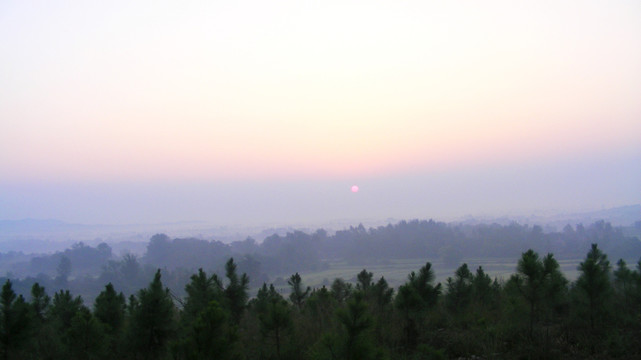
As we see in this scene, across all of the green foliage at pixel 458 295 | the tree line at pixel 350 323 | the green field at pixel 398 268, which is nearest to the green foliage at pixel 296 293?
the tree line at pixel 350 323

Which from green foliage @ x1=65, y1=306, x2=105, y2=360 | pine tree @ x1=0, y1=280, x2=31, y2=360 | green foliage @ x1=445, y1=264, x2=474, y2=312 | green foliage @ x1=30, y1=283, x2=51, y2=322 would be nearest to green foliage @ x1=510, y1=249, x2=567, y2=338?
green foliage @ x1=445, y1=264, x2=474, y2=312

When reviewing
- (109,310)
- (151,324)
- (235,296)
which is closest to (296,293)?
(235,296)

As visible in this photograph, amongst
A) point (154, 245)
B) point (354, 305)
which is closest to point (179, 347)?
point (354, 305)

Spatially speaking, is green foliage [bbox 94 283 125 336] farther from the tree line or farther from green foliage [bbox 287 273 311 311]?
green foliage [bbox 287 273 311 311]

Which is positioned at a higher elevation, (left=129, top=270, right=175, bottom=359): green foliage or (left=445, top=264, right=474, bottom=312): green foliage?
(left=129, top=270, right=175, bottom=359): green foliage

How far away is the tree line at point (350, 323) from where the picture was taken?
6.95 m

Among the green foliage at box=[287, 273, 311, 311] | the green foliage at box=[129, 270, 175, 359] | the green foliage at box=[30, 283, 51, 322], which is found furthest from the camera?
the green foliage at box=[287, 273, 311, 311]

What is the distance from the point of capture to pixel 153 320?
9.20m

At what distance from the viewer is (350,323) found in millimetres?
6867

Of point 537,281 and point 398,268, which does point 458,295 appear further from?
point 398,268

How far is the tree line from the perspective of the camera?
22.8ft

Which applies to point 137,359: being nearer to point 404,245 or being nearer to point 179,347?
point 179,347

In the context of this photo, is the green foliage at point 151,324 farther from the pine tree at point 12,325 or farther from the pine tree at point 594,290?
the pine tree at point 594,290

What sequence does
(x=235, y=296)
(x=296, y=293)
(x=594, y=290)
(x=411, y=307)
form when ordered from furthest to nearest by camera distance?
1. (x=296, y=293)
2. (x=235, y=296)
3. (x=594, y=290)
4. (x=411, y=307)
